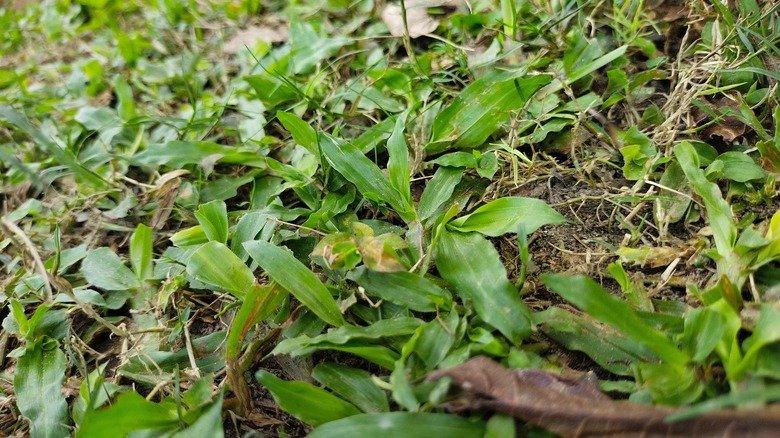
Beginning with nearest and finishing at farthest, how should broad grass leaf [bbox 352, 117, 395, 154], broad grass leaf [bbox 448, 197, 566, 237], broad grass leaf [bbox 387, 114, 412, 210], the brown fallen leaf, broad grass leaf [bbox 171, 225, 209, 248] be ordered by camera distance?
1. the brown fallen leaf
2. broad grass leaf [bbox 448, 197, 566, 237]
3. broad grass leaf [bbox 387, 114, 412, 210]
4. broad grass leaf [bbox 171, 225, 209, 248]
5. broad grass leaf [bbox 352, 117, 395, 154]

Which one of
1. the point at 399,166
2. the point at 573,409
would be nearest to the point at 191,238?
the point at 399,166

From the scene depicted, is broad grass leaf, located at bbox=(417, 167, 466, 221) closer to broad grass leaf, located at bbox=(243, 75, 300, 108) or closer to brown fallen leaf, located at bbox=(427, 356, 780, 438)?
brown fallen leaf, located at bbox=(427, 356, 780, 438)

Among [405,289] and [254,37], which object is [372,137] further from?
[254,37]

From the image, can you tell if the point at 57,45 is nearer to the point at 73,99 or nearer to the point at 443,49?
the point at 73,99

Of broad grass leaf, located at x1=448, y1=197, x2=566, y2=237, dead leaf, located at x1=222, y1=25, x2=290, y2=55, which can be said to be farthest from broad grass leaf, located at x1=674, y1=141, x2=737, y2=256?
dead leaf, located at x1=222, y1=25, x2=290, y2=55

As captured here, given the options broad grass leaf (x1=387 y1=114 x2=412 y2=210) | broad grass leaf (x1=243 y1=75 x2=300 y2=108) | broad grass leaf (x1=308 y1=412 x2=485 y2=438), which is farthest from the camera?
broad grass leaf (x1=243 y1=75 x2=300 y2=108)

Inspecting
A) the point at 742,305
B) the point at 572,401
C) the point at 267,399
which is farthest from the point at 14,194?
the point at 742,305
